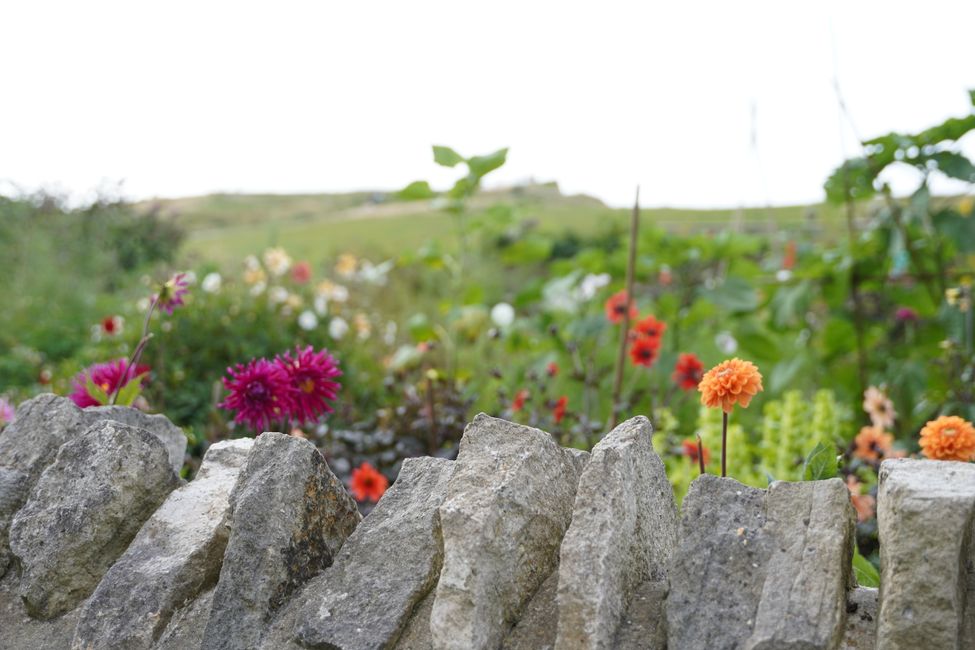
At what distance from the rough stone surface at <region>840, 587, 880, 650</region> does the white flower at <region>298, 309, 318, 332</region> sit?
159 inches

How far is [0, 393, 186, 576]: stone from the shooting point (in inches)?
78.0

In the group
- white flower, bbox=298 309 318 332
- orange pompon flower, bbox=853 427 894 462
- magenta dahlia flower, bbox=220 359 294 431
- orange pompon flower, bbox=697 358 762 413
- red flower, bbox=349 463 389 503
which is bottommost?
red flower, bbox=349 463 389 503

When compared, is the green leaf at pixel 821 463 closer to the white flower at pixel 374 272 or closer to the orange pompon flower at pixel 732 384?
the orange pompon flower at pixel 732 384

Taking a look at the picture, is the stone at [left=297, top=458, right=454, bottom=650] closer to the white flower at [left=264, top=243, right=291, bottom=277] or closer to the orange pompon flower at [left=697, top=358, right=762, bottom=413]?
the orange pompon flower at [left=697, top=358, right=762, bottom=413]

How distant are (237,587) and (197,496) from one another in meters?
0.33

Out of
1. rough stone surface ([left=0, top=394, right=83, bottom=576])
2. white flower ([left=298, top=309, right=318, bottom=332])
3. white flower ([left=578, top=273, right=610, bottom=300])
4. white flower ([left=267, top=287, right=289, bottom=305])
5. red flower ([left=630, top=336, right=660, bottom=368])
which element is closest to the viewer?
rough stone surface ([left=0, top=394, right=83, bottom=576])

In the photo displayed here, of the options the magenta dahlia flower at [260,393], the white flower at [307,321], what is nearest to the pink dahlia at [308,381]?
the magenta dahlia flower at [260,393]

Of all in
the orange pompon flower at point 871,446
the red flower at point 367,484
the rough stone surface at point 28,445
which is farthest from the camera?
the red flower at point 367,484

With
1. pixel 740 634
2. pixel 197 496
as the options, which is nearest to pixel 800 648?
pixel 740 634

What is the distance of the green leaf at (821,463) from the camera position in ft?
5.19

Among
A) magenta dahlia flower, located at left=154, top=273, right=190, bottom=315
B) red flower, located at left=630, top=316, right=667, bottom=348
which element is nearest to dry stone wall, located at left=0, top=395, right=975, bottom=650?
magenta dahlia flower, located at left=154, top=273, right=190, bottom=315

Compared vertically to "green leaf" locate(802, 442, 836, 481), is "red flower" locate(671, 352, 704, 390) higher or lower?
lower

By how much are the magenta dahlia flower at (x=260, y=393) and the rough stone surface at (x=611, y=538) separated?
920mm

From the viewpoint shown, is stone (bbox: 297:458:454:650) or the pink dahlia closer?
stone (bbox: 297:458:454:650)
